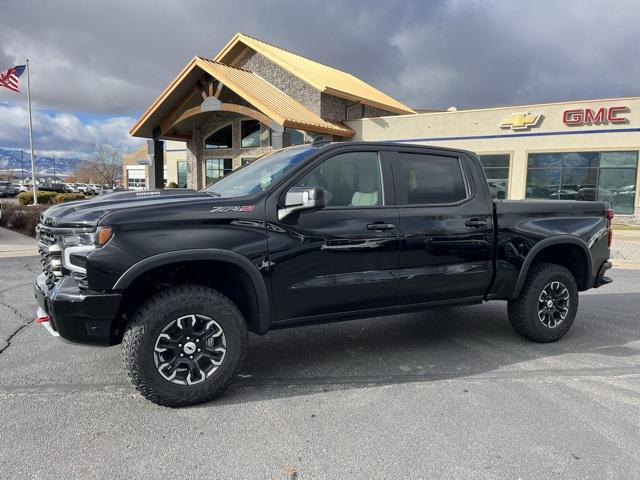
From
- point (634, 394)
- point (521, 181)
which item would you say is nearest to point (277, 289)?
point (634, 394)

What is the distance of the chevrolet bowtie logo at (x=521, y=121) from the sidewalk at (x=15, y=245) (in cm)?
1809

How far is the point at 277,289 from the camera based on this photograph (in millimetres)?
3648

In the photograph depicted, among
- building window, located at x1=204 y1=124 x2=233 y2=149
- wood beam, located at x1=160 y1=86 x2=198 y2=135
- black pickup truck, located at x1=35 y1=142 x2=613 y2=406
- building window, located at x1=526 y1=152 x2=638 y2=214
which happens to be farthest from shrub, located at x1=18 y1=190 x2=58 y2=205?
black pickup truck, located at x1=35 y1=142 x2=613 y2=406

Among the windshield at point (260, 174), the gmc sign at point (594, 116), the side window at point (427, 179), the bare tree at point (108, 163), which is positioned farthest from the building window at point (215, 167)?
the bare tree at point (108, 163)

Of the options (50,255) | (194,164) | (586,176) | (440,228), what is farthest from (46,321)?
(194,164)

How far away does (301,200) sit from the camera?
3.48 m

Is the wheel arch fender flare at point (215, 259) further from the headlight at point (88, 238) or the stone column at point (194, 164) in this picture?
the stone column at point (194, 164)

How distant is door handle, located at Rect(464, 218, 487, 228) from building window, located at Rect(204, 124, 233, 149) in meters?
21.9

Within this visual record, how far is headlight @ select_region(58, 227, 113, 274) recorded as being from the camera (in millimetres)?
3178

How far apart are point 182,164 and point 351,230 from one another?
1262 inches

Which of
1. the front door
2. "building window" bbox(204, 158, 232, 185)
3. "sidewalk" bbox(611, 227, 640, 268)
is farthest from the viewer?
"building window" bbox(204, 158, 232, 185)

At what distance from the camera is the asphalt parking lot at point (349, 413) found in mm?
2791

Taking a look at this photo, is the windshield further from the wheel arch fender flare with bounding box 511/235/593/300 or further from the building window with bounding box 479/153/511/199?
the building window with bounding box 479/153/511/199

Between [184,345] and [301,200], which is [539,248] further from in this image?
[184,345]
